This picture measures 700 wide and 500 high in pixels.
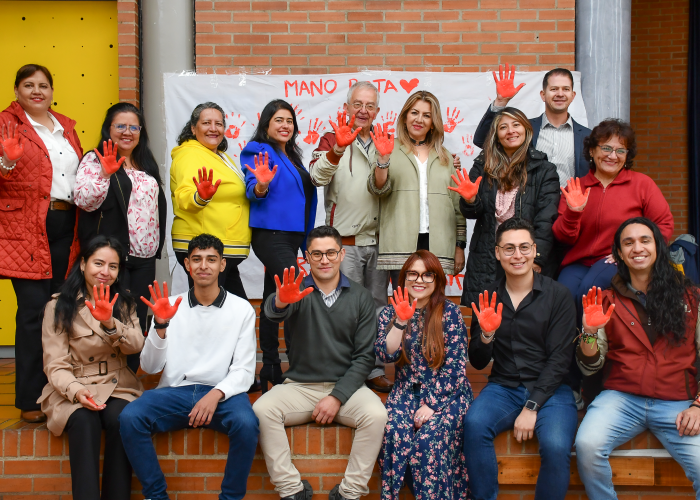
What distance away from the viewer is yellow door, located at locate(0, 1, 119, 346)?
15.7 feet

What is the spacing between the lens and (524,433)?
2.85 meters

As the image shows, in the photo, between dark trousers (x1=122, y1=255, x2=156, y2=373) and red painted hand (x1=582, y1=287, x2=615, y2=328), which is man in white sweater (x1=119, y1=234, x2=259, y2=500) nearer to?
dark trousers (x1=122, y1=255, x2=156, y2=373)

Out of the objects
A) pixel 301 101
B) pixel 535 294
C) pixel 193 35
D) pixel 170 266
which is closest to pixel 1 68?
pixel 193 35

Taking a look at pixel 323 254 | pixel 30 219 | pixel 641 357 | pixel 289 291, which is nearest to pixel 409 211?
pixel 323 254

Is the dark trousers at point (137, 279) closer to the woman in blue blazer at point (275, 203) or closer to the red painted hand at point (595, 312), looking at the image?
the woman in blue blazer at point (275, 203)

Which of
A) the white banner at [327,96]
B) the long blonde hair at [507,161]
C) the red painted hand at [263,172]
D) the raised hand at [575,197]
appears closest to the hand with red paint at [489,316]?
the raised hand at [575,197]

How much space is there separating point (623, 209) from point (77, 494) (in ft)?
9.44

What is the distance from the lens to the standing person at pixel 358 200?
3.54 meters

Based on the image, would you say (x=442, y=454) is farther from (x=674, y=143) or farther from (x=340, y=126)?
(x=674, y=143)

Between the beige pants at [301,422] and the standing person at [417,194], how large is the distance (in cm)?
85

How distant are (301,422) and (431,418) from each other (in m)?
0.62

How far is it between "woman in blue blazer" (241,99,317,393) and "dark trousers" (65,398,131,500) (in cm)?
86

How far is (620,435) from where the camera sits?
2.81 meters

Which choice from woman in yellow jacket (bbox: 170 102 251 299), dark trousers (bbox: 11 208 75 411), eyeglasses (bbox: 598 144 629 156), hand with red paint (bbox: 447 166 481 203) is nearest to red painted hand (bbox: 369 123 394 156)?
hand with red paint (bbox: 447 166 481 203)
